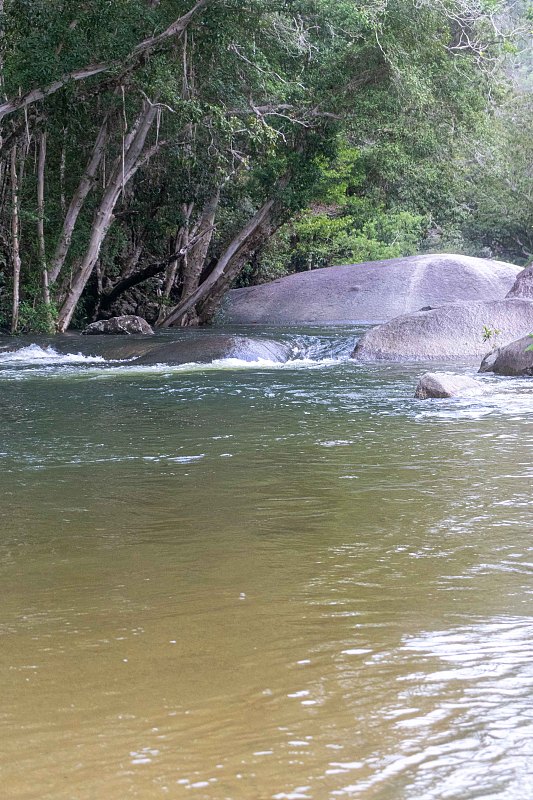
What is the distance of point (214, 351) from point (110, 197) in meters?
6.18

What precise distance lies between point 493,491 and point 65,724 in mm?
3581

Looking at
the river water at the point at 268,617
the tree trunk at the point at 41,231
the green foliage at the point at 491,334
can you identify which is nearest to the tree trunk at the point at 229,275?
the tree trunk at the point at 41,231

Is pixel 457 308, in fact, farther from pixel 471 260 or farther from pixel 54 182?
pixel 54 182

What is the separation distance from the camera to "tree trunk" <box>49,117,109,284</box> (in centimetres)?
2039

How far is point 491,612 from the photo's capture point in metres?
3.46

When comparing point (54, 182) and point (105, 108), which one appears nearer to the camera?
point (105, 108)

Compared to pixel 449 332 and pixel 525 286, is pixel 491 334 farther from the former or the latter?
pixel 525 286

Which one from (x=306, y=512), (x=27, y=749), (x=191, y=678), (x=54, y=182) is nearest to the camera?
(x=27, y=749)

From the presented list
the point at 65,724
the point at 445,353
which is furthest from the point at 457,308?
the point at 65,724

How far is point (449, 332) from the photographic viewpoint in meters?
16.8

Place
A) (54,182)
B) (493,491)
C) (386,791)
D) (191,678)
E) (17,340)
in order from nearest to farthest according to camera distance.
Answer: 1. (386,791)
2. (191,678)
3. (493,491)
4. (17,340)
5. (54,182)

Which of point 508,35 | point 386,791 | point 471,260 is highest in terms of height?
point 508,35

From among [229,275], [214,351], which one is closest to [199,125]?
[214,351]

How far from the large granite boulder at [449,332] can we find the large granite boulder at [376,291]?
7.07m
